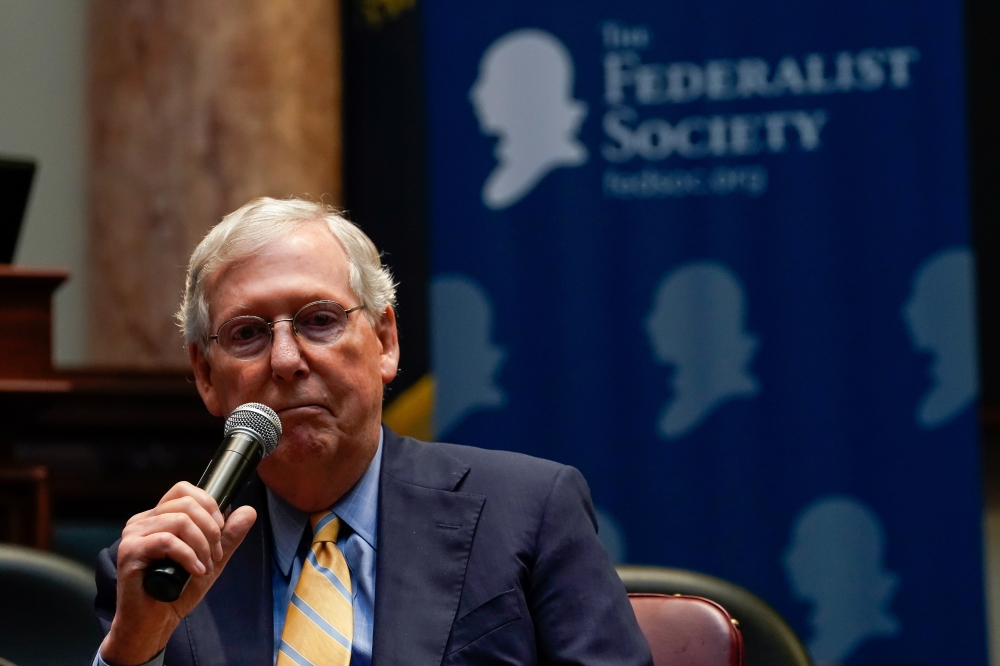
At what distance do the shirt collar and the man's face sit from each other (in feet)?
0.14

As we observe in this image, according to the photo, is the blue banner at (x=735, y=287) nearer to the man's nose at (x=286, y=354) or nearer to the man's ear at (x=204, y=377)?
the man's ear at (x=204, y=377)

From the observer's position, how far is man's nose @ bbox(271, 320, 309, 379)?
153cm

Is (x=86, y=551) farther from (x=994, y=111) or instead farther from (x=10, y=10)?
(x=994, y=111)

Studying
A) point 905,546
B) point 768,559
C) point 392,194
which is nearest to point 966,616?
point 905,546

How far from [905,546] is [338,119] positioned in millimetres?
2767

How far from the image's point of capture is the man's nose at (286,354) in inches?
60.3

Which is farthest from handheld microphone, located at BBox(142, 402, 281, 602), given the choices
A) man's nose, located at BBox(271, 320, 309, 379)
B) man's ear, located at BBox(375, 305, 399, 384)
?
man's ear, located at BBox(375, 305, 399, 384)

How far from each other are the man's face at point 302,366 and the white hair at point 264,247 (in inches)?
0.6

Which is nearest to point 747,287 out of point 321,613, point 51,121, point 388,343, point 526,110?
point 526,110

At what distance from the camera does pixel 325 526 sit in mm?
1624

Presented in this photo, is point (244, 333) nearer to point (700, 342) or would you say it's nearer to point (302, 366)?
point (302, 366)

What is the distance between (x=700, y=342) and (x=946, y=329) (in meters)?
0.74

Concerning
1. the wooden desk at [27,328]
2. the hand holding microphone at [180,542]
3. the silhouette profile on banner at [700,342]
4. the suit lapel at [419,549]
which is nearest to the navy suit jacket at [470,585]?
the suit lapel at [419,549]

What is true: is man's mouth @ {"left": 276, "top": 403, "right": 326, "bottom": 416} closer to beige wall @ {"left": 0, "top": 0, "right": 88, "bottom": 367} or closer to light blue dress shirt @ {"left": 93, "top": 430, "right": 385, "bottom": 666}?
light blue dress shirt @ {"left": 93, "top": 430, "right": 385, "bottom": 666}
